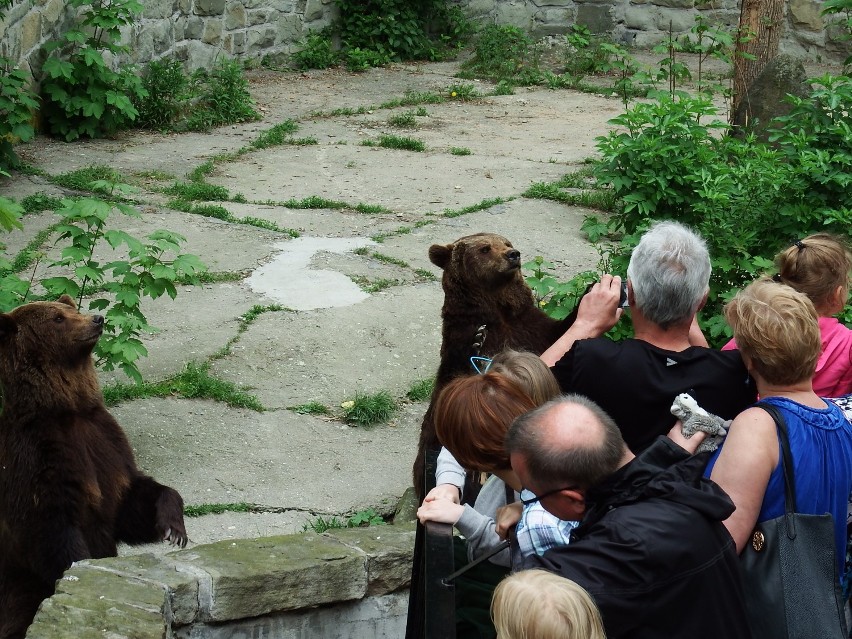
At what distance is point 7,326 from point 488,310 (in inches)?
89.7

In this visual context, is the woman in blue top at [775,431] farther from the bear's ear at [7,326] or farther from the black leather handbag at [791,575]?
the bear's ear at [7,326]

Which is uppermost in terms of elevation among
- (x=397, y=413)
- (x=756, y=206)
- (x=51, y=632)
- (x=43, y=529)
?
(x=756, y=206)

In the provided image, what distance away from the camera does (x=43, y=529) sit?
4.20 metres

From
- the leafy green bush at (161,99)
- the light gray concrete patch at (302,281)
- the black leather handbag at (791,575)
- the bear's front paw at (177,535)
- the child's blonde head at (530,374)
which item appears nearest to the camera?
the black leather handbag at (791,575)

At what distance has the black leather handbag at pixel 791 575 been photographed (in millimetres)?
2834

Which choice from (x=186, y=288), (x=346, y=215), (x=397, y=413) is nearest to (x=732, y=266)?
(x=397, y=413)

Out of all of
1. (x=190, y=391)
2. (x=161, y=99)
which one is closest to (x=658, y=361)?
(x=190, y=391)

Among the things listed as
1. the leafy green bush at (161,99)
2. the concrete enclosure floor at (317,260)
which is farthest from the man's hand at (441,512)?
the leafy green bush at (161,99)

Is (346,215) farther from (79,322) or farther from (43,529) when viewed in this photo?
(43,529)

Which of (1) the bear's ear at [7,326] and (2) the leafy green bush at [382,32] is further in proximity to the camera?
(2) the leafy green bush at [382,32]

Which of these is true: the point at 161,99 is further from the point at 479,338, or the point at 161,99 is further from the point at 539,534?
the point at 539,534

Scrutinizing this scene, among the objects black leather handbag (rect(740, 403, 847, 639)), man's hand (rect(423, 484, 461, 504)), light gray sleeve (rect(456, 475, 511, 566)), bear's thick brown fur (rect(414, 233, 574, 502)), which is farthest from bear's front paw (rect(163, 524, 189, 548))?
black leather handbag (rect(740, 403, 847, 639))

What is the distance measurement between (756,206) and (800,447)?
2.95 metres

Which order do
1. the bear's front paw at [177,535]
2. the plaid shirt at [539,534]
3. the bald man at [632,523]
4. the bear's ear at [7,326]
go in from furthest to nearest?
the bear's front paw at [177,535], the bear's ear at [7,326], the plaid shirt at [539,534], the bald man at [632,523]
